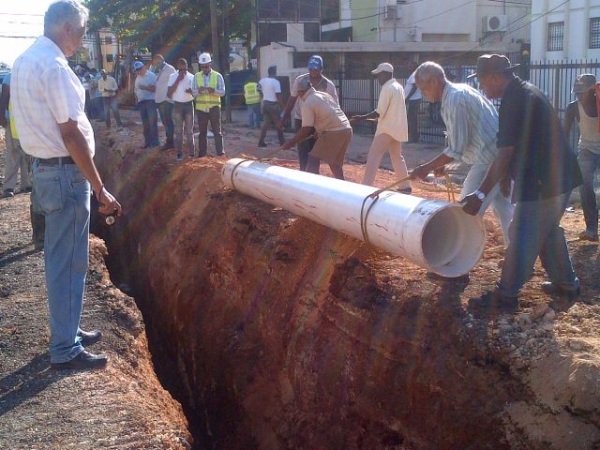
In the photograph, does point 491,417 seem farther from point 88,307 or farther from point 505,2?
point 505,2

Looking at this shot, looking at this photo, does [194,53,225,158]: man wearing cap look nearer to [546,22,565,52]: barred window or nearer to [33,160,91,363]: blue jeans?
[33,160,91,363]: blue jeans

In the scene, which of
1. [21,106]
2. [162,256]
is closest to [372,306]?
[21,106]

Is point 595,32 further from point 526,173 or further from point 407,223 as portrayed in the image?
point 407,223

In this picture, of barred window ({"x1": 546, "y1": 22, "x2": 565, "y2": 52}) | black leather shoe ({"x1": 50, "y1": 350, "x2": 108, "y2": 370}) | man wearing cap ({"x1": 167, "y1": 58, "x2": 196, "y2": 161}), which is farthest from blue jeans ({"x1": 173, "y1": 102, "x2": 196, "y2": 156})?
barred window ({"x1": 546, "y1": 22, "x2": 565, "y2": 52})

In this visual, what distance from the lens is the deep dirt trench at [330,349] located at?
4234 mm

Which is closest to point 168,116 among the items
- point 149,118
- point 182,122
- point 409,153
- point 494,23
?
point 182,122

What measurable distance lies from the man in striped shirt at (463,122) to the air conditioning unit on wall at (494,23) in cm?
2565

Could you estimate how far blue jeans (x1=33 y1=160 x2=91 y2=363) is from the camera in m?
4.41

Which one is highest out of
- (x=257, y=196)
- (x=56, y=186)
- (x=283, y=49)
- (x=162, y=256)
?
(x=283, y=49)

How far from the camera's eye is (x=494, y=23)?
95.7ft

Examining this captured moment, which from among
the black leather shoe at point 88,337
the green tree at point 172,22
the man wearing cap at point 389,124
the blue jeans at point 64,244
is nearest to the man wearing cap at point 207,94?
the man wearing cap at point 389,124

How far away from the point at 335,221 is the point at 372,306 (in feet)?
2.89

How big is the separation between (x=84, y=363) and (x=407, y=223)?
2.30 metres

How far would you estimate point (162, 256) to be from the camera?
30.3 feet
